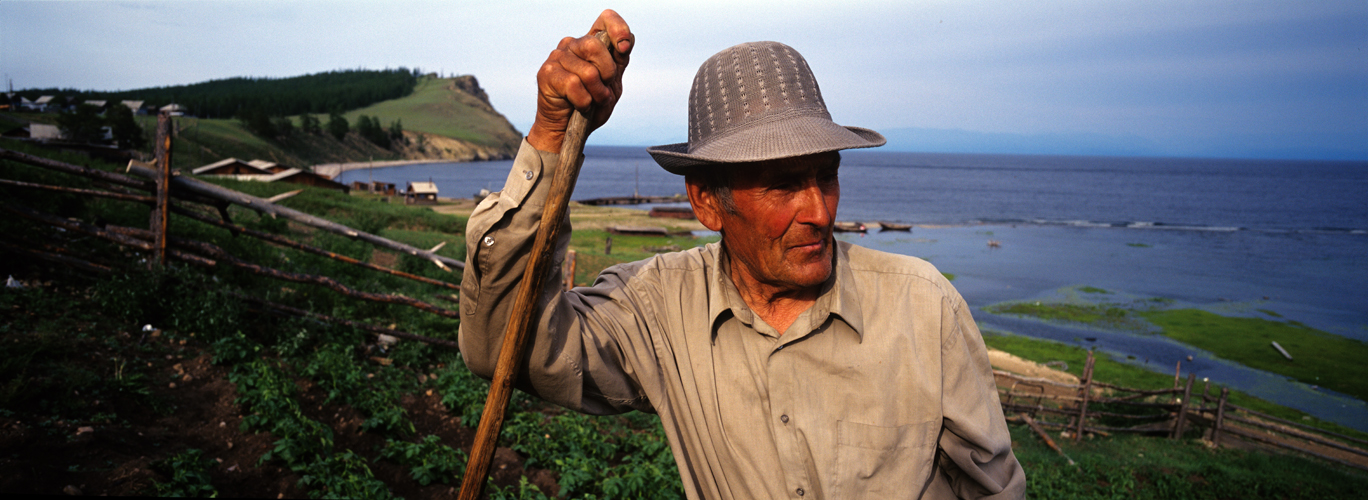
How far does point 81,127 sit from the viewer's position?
4078 centimetres

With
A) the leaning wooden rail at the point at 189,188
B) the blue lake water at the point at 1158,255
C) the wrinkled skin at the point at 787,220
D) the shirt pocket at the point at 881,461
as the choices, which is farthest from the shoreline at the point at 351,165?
the shirt pocket at the point at 881,461

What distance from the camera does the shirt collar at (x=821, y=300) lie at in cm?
185

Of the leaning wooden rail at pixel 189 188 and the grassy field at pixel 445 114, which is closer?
the leaning wooden rail at pixel 189 188

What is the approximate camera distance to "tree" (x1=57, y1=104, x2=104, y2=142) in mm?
40094

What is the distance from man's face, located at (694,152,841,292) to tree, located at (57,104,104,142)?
171ft

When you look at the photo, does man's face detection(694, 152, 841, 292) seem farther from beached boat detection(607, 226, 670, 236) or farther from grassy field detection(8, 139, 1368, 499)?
beached boat detection(607, 226, 670, 236)

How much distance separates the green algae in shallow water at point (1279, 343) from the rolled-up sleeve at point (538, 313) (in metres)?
22.2

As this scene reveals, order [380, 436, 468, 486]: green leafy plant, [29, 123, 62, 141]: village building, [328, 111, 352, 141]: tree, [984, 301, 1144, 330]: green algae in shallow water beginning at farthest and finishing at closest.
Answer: [328, 111, 352, 141]: tree
[29, 123, 62, 141]: village building
[984, 301, 1144, 330]: green algae in shallow water
[380, 436, 468, 486]: green leafy plant

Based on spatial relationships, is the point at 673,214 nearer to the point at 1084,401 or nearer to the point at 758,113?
the point at 1084,401

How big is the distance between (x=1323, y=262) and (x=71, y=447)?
5282cm

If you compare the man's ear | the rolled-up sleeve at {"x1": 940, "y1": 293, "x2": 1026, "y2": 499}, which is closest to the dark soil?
the man's ear

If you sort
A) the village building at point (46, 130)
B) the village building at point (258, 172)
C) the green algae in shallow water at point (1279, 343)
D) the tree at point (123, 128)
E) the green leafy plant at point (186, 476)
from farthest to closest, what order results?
the tree at point (123, 128) → the village building at point (46, 130) → the village building at point (258, 172) → the green algae in shallow water at point (1279, 343) → the green leafy plant at point (186, 476)

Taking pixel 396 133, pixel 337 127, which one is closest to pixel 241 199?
pixel 337 127

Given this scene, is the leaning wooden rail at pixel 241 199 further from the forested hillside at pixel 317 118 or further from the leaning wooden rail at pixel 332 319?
the forested hillside at pixel 317 118
